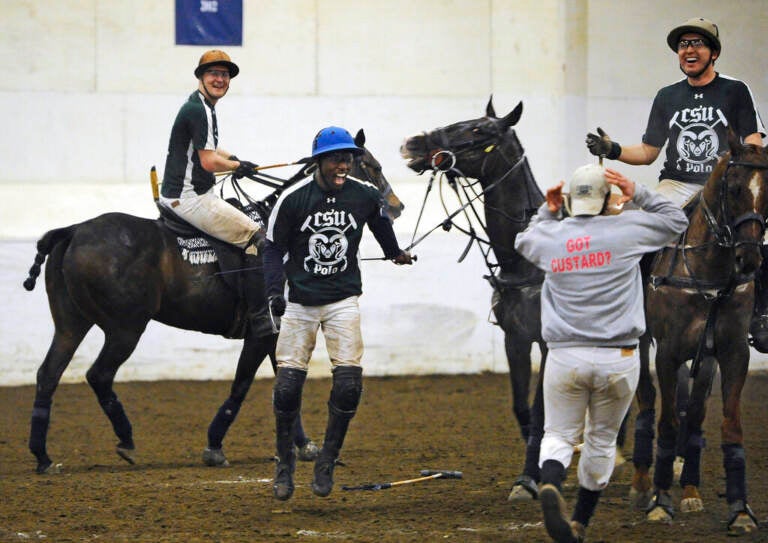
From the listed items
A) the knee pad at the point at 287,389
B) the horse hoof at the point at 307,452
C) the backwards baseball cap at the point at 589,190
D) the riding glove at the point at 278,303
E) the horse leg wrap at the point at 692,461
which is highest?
the backwards baseball cap at the point at 589,190

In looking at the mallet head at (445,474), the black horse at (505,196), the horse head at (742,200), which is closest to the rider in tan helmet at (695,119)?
the black horse at (505,196)

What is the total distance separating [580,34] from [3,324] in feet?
24.2

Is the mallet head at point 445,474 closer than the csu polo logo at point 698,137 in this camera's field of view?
No

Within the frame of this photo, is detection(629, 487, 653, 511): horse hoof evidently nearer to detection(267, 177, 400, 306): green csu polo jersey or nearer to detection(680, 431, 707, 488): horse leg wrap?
detection(680, 431, 707, 488): horse leg wrap

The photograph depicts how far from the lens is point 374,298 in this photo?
14742mm

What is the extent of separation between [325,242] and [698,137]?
8.61 ft

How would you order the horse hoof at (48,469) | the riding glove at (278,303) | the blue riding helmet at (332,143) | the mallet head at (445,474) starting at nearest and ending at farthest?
1. the riding glove at (278,303)
2. the blue riding helmet at (332,143)
3. the mallet head at (445,474)
4. the horse hoof at (48,469)

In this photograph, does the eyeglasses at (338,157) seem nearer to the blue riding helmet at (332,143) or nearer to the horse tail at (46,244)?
the blue riding helmet at (332,143)

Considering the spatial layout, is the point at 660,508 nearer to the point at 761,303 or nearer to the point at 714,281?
the point at 714,281

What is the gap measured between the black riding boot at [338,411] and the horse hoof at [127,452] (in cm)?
249

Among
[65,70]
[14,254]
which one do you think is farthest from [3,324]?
Result: [65,70]

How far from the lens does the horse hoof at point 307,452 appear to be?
33.0 feet

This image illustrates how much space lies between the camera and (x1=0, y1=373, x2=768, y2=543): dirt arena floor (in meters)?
7.32

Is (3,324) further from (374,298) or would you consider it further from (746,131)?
(746,131)
